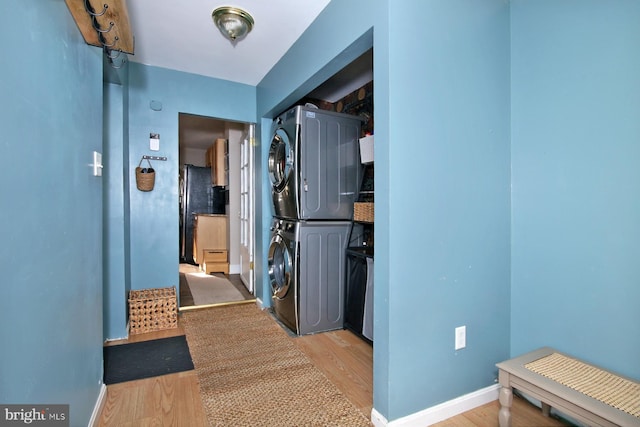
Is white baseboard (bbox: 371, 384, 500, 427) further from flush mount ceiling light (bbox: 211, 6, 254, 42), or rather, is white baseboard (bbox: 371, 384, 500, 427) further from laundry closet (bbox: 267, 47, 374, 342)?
flush mount ceiling light (bbox: 211, 6, 254, 42)

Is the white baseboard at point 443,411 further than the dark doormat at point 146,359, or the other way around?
the dark doormat at point 146,359

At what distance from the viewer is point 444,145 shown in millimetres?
1575

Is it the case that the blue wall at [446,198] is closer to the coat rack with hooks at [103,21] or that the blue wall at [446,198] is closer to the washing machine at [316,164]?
the washing machine at [316,164]

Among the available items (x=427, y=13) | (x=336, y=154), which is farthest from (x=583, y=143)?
(x=336, y=154)

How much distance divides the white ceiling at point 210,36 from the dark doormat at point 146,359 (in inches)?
92.9

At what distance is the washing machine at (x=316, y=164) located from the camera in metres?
2.48

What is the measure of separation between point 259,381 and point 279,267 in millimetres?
1103

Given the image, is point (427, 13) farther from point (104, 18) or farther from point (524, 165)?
point (104, 18)

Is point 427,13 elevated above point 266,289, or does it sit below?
above

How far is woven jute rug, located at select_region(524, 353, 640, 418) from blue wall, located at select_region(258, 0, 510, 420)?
1.09 ft

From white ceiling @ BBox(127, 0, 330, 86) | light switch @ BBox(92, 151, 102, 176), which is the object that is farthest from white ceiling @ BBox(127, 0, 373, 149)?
light switch @ BBox(92, 151, 102, 176)

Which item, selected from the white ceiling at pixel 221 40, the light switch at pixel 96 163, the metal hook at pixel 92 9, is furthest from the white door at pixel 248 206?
the metal hook at pixel 92 9

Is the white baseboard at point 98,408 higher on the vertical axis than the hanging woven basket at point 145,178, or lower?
lower

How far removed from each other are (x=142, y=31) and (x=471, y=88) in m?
2.32
